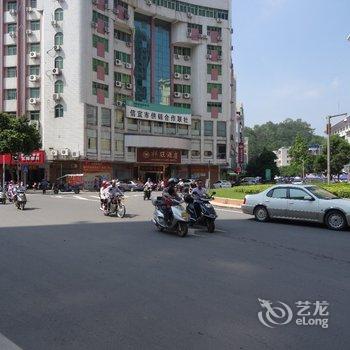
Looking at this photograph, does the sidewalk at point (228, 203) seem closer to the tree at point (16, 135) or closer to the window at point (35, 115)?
the tree at point (16, 135)

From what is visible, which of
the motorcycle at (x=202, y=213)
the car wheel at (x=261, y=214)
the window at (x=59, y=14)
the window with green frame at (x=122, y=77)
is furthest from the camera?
the window with green frame at (x=122, y=77)

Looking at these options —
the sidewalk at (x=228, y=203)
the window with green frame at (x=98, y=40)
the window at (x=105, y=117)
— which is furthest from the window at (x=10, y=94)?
the sidewalk at (x=228, y=203)

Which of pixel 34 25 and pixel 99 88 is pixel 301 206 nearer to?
pixel 99 88

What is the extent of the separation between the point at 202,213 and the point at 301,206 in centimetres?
358

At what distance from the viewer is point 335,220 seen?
1341 centimetres

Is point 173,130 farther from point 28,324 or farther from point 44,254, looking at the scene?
point 28,324

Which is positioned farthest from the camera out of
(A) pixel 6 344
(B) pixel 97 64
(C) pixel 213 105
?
(C) pixel 213 105

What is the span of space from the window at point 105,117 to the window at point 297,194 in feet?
131

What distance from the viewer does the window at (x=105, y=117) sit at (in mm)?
52516

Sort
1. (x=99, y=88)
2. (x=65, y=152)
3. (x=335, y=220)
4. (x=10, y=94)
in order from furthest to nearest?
(x=99, y=88) → (x=10, y=94) → (x=65, y=152) → (x=335, y=220)

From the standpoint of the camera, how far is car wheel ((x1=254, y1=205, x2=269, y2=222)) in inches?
605

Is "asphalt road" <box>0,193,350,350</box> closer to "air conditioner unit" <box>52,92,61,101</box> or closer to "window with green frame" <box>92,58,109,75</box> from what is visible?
"air conditioner unit" <box>52,92,61,101</box>

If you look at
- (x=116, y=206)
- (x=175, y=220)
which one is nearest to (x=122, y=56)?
(x=116, y=206)

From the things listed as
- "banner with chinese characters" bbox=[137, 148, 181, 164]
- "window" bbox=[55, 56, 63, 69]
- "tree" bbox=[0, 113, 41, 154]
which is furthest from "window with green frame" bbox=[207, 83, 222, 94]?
"tree" bbox=[0, 113, 41, 154]
